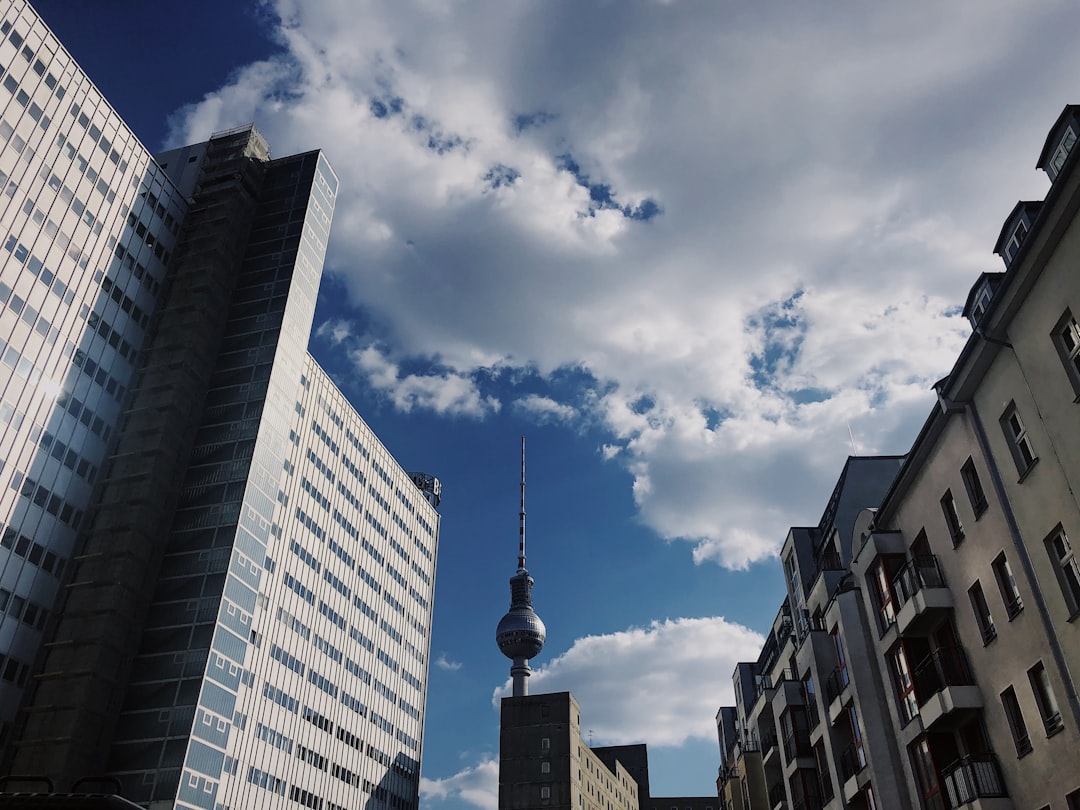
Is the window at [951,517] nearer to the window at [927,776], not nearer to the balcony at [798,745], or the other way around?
the window at [927,776]

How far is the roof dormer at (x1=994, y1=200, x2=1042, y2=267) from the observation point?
27.4m

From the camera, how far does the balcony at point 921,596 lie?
94.6 feet

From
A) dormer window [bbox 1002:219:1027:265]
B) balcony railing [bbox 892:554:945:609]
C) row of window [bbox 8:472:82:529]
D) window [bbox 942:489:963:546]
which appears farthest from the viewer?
row of window [bbox 8:472:82:529]

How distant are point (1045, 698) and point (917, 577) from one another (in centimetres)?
695

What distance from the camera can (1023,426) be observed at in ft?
79.5

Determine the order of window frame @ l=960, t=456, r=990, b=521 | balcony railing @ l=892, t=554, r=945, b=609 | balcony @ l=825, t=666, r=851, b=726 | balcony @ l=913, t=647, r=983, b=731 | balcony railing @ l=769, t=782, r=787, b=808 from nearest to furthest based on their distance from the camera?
balcony @ l=913, t=647, r=983, b=731
window frame @ l=960, t=456, r=990, b=521
balcony railing @ l=892, t=554, r=945, b=609
balcony @ l=825, t=666, r=851, b=726
balcony railing @ l=769, t=782, r=787, b=808

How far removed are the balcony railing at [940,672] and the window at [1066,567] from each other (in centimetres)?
666

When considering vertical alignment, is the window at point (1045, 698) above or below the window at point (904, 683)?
below

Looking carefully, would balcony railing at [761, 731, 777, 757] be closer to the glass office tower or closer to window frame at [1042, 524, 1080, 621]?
window frame at [1042, 524, 1080, 621]

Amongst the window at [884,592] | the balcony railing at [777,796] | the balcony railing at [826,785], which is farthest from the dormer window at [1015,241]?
the balcony railing at [777,796]

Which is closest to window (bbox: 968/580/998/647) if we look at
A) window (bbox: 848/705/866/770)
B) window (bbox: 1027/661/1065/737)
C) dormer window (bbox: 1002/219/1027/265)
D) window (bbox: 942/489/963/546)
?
window (bbox: 942/489/963/546)

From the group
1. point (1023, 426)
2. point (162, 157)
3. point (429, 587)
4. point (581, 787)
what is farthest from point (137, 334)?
point (581, 787)

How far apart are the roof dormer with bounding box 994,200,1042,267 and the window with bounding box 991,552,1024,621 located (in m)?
9.71

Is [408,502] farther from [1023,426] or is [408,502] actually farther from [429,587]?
[1023,426]
